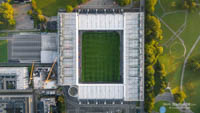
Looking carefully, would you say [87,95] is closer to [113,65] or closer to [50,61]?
[113,65]

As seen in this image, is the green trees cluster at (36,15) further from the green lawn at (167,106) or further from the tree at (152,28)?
the green lawn at (167,106)

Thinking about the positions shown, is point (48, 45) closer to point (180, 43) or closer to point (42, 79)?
point (42, 79)

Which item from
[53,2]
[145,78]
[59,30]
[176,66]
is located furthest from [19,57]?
[176,66]

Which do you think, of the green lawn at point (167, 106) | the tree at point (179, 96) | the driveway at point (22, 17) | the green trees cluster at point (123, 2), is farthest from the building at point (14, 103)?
the tree at point (179, 96)

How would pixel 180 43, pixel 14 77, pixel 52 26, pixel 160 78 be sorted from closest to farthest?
1. pixel 14 77
2. pixel 160 78
3. pixel 180 43
4. pixel 52 26

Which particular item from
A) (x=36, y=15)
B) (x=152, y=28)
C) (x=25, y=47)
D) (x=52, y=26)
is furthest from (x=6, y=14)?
(x=152, y=28)

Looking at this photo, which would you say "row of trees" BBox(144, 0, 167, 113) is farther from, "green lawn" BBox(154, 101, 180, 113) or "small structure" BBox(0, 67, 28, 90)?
"small structure" BBox(0, 67, 28, 90)
